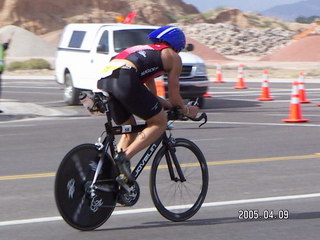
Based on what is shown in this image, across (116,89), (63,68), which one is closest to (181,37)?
(116,89)

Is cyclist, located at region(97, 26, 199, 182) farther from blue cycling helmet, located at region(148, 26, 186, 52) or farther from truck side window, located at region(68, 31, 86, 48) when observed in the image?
truck side window, located at region(68, 31, 86, 48)

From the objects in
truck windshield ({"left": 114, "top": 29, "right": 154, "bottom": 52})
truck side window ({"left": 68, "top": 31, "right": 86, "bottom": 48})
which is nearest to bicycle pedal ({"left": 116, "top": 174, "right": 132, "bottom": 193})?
truck windshield ({"left": 114, "top": 29, "right": 154, "bottom": 52})

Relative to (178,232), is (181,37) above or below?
above

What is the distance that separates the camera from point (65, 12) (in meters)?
76.2

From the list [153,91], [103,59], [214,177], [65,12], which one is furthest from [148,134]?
[65,12]

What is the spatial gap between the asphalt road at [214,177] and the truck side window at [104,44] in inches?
60.0

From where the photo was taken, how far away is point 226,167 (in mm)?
10633

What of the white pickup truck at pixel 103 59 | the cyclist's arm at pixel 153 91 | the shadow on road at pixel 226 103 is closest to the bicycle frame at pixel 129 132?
the cyclist's arm at pixel 153 91

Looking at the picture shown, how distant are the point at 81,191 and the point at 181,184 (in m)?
1.07

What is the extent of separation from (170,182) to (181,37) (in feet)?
4.37

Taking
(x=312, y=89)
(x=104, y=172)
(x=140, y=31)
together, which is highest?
(x=104, y=172)

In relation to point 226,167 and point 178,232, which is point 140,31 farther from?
point 178,232

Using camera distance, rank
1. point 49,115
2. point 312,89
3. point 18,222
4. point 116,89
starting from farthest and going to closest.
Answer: point 312,89, point 49,115, point 18,222, point 116,89

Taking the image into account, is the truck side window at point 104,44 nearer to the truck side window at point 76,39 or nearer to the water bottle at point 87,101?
the truck side window at point 76,39
